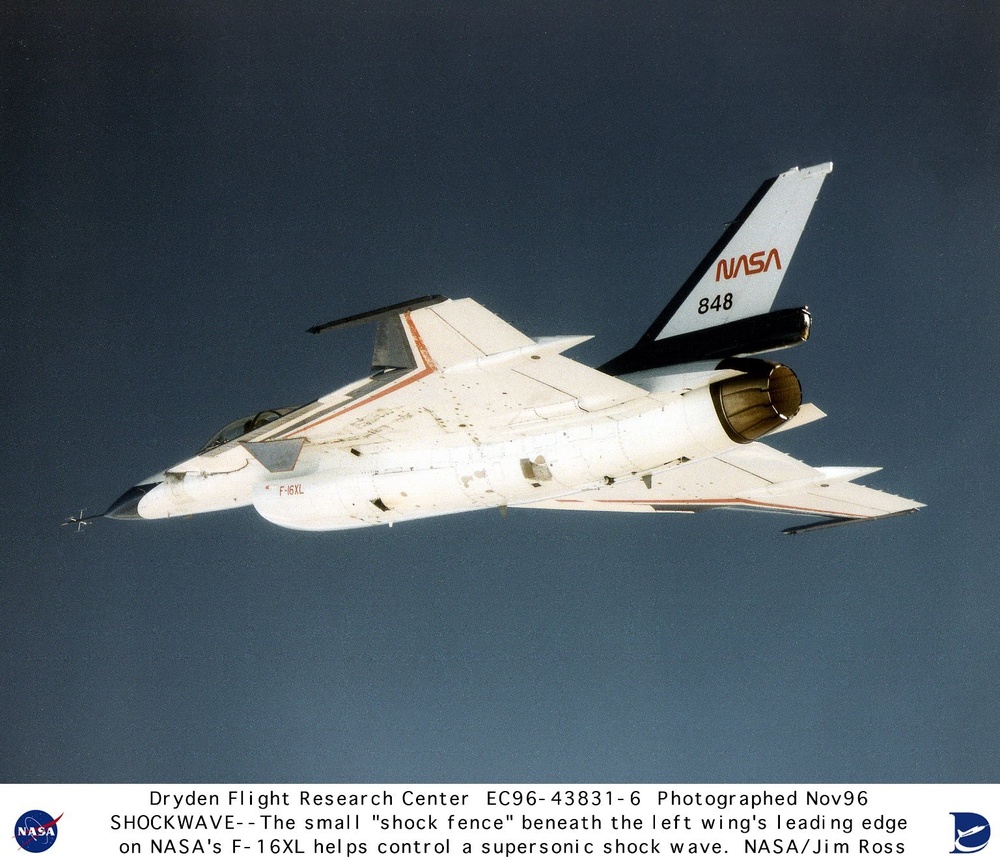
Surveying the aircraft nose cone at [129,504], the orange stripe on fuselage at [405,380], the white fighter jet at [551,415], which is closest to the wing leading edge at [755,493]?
the white fighter jet at [551,415]

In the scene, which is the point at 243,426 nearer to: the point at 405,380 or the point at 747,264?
the point at 405,380

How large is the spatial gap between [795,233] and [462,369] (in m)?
3.38

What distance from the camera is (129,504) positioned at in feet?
41.3

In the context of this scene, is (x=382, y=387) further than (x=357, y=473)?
No

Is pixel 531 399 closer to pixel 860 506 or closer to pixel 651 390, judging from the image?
pixel 651 390
